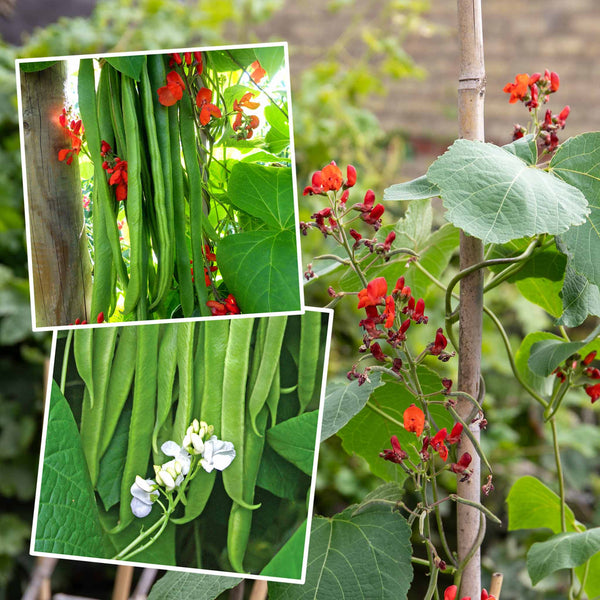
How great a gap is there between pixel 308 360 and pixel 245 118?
20 cm

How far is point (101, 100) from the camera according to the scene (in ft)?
1.76

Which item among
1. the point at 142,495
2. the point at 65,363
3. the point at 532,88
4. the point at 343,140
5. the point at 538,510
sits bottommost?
the point at 538,510

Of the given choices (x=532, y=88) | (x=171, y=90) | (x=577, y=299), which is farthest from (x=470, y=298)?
(x=171, y=90)

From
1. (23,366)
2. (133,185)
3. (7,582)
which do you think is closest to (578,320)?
(133,185)

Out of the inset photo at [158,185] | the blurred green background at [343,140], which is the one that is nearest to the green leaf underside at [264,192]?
the inset photo at [158,185]

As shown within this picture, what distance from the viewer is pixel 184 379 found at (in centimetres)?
54

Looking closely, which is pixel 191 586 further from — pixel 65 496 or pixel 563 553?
pixel 563 553

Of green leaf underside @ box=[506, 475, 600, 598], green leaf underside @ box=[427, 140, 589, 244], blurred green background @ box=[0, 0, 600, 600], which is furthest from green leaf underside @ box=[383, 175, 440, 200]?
blurred green background @ box=[0, 0, 600, 600]

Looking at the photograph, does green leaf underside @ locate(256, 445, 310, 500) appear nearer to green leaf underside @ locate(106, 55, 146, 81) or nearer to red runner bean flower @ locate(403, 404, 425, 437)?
red runner bean flower @ locate(403, 404, 425, 437)

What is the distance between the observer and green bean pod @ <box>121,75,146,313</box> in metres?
0.53

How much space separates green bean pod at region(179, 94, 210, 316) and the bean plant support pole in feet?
0.70

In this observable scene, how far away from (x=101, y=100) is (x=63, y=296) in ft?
0.51

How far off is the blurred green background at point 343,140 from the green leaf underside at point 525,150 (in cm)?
144

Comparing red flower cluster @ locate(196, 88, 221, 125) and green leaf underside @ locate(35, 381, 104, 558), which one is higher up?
red flower cluster @ locate(196, 88, 221, 125)
